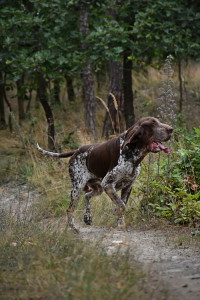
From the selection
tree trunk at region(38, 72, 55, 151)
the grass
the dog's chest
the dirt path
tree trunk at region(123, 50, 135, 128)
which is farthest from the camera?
tree trunk at region(123, 50, 135, 128)

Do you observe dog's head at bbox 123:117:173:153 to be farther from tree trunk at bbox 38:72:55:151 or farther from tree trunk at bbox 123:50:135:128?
tree trunk at bbox 123:50:135:128

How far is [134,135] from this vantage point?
803cm

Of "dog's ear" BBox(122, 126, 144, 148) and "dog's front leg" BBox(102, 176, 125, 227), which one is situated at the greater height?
"dog's ear" BBox(122, 126, 144, 148)

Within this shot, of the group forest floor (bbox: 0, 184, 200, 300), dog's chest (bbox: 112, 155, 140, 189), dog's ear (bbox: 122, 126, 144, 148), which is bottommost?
forest floor (bbox: 0, 184, 200, 300)

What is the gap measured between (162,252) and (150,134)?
5.83ft

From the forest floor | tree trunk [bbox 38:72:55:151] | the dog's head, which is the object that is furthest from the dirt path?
tree trunk [bbox 38:72:55:151]

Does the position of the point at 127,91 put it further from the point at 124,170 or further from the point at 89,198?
the point at 124,170

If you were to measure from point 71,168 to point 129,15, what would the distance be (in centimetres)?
789

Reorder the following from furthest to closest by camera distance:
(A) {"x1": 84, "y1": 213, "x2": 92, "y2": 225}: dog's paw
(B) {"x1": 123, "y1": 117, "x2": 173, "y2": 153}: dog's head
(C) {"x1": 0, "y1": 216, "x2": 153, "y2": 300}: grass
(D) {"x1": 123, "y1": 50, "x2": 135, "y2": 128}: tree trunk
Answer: (D) {"x1": 123, "y1": 50, "x2": 135, "y2": 128}: tree trunk → (A) {"x1": 84, "y1": 213, "x2": 92, "y2": 225}: dog's paw → (B) {"x1": 123, "y1": 117, "x2": 173, "y2": 153}: dog's head → (C) {"x1": 0, "y1": 216, "x2": 153, "y2": 300}: grass

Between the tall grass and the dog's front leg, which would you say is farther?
the dog's front leg

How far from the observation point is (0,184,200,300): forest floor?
5.11m

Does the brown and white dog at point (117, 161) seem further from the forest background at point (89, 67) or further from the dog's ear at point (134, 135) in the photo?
the forest background at point (89, 67)

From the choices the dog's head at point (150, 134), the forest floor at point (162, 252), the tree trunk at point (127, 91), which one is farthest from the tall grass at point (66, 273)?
the tree trunk at point (127, 91)

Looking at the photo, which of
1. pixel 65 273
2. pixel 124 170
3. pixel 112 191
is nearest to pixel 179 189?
pixel 124 170
